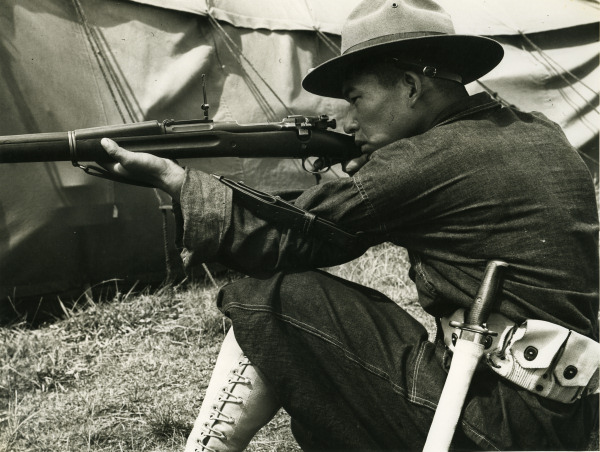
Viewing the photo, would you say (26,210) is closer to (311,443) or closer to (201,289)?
(201,289)

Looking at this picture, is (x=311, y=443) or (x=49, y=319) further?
(x=49, y=319)

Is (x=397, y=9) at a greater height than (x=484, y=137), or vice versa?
(x=397, y=9)

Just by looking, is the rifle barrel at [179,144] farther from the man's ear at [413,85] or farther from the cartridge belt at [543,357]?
the cartridge belt at [543,357]

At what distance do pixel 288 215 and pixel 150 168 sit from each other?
51 centimetres

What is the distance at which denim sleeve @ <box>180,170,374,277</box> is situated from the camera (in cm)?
225

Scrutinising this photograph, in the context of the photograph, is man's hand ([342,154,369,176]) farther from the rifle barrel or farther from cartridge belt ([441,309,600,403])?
cartridge belt ([441,309,600,403])

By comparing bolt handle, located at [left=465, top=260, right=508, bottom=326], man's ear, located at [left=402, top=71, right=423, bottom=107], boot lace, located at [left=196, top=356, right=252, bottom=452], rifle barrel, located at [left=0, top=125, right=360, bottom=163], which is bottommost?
boot lace, located at [left=196, top=356, right=252, bottom=452]

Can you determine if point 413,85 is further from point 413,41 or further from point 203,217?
point 203,217

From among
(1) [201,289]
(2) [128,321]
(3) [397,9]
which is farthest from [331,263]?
(1) [201,289]

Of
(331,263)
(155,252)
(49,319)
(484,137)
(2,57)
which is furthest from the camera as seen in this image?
(155,252)

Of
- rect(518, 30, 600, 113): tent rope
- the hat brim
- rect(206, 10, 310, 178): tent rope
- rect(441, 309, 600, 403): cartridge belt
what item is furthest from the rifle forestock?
rect(518, 30, 600, 113): tent rope

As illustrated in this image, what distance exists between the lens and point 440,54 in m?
2.46

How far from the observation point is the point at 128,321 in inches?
165

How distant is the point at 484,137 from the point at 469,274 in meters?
0.44
